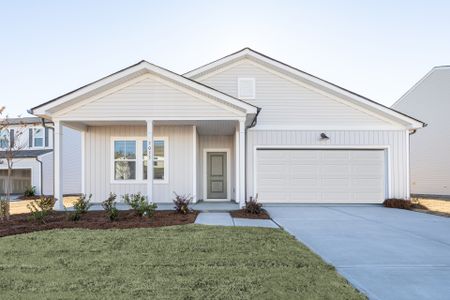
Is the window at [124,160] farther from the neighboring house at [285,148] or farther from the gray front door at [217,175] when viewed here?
the gray front door at [217,175]

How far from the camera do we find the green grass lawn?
3.53 m

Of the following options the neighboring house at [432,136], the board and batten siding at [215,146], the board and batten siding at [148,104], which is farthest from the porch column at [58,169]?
the neighboring house at [432,136]

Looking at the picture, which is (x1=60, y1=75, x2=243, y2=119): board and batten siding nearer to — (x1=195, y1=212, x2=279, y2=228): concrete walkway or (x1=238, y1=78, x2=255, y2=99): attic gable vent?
(x1=238, y1=78, x2=255, y2=99): attic gable vent

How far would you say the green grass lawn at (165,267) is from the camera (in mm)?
3535

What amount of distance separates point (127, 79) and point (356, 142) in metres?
8.72

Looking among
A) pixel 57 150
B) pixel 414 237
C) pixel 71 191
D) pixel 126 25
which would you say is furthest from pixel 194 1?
pixel 71 191

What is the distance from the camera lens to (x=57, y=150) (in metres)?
10.4

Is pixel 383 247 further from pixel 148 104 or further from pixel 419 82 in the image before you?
pixel 419 82

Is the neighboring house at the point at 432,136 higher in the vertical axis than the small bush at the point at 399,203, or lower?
higher

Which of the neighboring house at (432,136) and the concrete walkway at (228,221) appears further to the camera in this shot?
the neighboring house at (432,136)

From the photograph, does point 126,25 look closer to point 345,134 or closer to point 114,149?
point 114,149

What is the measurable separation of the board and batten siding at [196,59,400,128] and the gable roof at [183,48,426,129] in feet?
0.68

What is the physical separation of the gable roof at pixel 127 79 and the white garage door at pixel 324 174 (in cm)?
306

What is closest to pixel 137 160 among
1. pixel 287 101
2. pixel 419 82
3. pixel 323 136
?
pixel 287 101
